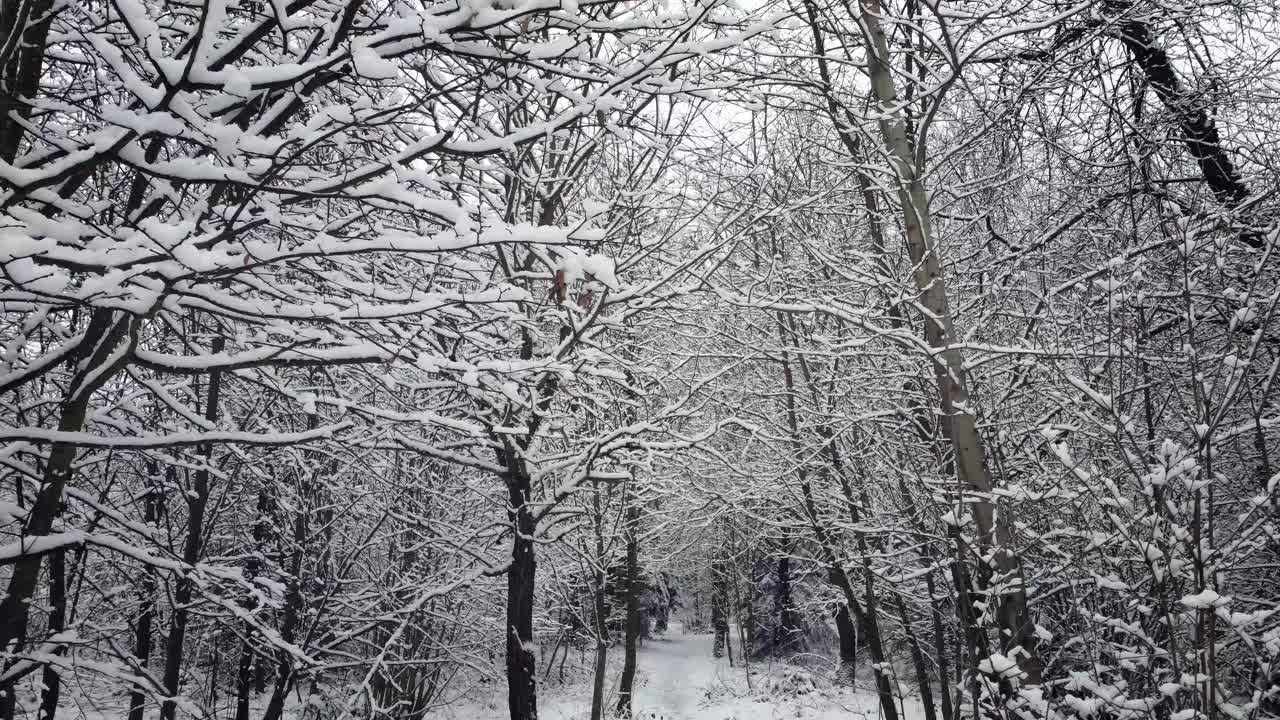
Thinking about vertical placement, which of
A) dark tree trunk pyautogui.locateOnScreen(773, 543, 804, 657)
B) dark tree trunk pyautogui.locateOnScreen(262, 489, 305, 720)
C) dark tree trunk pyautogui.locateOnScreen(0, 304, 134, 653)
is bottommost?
dark tree trunk pyautogui.locateOnScreen(773, 543, 804, 657)

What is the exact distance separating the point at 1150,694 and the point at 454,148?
3.67 metres

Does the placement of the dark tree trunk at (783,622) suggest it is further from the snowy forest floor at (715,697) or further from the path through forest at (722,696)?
the path through forest at (722,696)

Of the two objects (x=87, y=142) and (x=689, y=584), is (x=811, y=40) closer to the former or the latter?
(x=87, y=142)

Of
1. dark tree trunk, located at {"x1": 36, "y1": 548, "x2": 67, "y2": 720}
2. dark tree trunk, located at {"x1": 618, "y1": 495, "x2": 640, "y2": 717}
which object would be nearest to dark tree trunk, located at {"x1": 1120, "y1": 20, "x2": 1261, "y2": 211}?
dark tree trunk, located at {"x1": 36, "y1": 548, "x2": 67, "y2": 720}

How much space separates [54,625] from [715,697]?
15481mm

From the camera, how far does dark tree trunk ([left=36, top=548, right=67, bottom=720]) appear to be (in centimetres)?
331

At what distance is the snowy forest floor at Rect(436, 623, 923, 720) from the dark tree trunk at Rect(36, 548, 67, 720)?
30.4ft

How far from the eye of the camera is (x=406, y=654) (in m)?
9.99

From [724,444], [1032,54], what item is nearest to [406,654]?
[724,444]

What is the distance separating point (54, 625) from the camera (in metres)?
4.12

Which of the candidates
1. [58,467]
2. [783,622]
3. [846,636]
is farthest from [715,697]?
[58,467]

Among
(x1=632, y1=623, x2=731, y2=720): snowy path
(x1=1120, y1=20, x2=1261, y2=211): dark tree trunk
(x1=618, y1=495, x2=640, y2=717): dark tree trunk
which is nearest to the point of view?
(x1=1120, y1=20, x2=1261, y2=211): dark tree trunk

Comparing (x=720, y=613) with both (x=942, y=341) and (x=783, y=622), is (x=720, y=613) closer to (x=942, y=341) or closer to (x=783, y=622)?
(x=783, y=622)

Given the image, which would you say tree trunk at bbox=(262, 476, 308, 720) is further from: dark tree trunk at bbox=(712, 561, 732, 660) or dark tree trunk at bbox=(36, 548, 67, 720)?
dark tree trunk at bbox=(712, 561, 732, 660)
